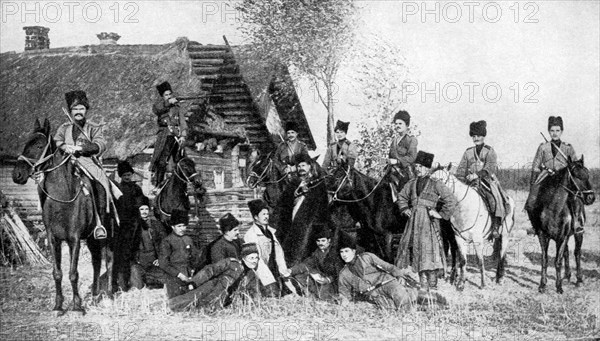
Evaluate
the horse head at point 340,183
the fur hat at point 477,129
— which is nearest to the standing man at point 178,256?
the horse head at point 340,183

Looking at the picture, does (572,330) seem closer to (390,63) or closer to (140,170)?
(390,63)

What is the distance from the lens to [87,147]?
20.3ft

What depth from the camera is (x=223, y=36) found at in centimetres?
696

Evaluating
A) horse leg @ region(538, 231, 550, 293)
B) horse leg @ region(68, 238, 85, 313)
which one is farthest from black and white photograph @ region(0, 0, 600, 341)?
horse leg @ region(68, 238, 85, 313)

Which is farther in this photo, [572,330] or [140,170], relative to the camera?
[140,170]

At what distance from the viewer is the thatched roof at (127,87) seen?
687 cm

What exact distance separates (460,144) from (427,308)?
68.7 inches

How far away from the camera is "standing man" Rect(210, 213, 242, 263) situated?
6.48m

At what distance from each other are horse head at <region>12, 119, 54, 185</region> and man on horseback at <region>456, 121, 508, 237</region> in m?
3.97

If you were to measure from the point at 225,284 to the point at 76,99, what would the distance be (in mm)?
2204

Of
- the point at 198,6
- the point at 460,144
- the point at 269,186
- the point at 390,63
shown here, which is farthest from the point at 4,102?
the point at 460,144

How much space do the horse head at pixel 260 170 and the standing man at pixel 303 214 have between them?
39 cm

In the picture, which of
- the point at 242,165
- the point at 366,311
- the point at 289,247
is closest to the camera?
the point at 366,311

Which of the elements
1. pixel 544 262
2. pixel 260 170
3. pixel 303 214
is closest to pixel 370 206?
pixel 303 214
